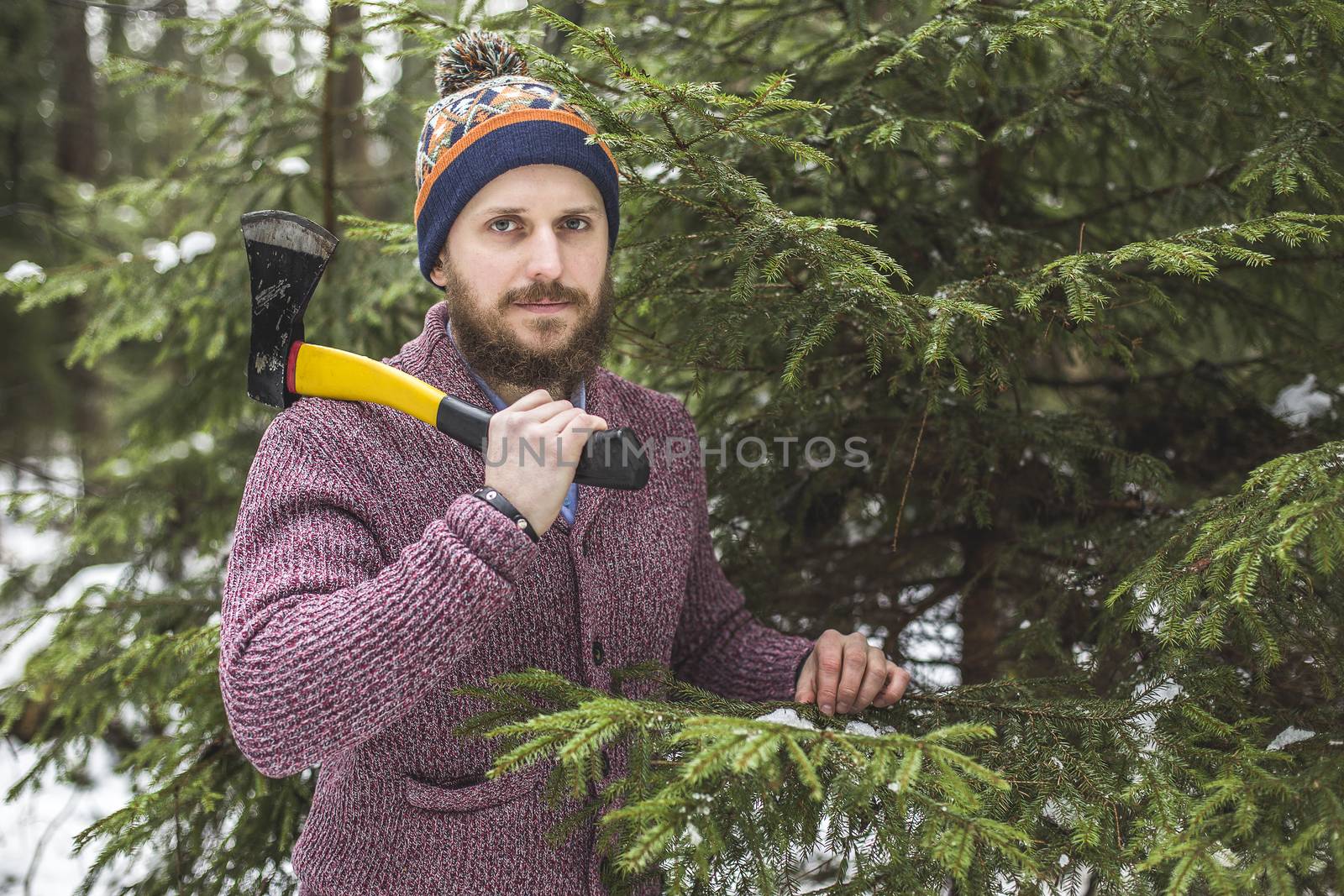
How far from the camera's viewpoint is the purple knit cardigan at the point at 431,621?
1507 mm

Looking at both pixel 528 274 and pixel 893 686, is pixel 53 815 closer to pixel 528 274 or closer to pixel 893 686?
pixel 528 274

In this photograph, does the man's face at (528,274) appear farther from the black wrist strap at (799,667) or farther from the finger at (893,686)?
the finger at (893,686)

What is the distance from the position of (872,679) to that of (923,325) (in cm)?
77

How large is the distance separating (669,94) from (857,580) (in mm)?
1991

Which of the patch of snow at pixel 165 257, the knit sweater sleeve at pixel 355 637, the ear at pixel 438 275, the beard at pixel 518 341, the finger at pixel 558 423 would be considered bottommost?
the knit sweater sleeve at pixel 355 637

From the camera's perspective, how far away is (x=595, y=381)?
225 centimetres

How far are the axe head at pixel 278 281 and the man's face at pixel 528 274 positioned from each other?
0.28 m

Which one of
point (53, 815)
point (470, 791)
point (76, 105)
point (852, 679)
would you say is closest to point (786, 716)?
point (852, 679)

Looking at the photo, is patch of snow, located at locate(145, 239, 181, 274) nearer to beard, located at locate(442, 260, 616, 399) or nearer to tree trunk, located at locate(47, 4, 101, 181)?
beard, located at locate(442, 260, 616, 399)

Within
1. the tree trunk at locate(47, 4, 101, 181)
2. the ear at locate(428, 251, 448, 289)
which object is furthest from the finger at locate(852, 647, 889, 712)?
the tree trunk at locate(47, 4, 101, 181)

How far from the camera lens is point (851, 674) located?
208 centimetres

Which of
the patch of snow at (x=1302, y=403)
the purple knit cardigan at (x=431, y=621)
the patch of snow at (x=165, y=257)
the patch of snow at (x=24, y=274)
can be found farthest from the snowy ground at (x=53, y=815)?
the patch of snow at (x=1302, y=403)

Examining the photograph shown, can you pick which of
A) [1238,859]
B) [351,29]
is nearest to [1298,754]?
[1238,859]

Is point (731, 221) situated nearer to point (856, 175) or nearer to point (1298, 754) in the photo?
point (856, 175)
